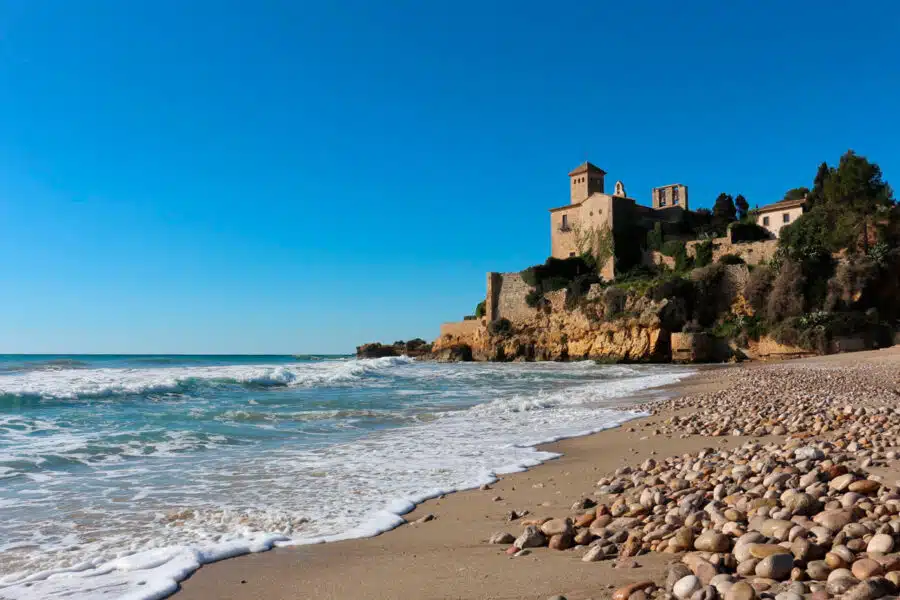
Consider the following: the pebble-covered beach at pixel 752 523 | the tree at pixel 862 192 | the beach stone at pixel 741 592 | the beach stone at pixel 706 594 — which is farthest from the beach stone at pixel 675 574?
the tree at pixel 862 192

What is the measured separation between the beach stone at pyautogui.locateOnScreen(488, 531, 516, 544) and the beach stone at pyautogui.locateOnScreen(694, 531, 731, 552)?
1.20 metres

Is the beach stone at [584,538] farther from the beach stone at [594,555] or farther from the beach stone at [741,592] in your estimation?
the beach stone at [741,592]

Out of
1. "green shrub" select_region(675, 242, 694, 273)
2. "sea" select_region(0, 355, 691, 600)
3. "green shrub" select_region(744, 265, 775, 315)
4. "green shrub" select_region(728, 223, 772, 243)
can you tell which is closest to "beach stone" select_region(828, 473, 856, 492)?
"sea" select_region(0, 355, 691, 600)

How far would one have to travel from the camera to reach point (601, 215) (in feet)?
165

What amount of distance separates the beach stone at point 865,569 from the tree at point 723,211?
2051 inches

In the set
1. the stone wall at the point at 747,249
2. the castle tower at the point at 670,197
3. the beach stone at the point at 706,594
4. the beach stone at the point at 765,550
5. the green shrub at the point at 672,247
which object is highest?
the castle tower at the point at 670,197

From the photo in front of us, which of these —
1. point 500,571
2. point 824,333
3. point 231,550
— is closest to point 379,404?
point 231,550

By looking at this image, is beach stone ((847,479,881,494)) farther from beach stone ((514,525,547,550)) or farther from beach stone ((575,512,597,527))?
beach stone ((514,525,547,550))

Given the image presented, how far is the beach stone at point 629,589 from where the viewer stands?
8.98 feet

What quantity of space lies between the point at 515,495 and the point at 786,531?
270cm

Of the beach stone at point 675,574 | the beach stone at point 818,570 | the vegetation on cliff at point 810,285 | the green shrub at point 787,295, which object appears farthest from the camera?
the green shrub at point 787,295

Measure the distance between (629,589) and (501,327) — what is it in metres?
47.5

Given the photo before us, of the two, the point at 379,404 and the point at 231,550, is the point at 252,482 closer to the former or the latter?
the point at 231,550

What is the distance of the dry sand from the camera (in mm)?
3125
